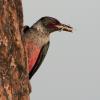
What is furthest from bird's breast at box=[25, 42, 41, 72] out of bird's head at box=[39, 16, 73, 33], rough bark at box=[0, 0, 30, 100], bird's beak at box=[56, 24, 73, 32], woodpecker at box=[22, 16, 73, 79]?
rough bark at box=[0, 0, 30, 100]

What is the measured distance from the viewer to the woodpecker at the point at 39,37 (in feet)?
21.9

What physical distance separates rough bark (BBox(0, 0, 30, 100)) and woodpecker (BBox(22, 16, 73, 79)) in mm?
1231

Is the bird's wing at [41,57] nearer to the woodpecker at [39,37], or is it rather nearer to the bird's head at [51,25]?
the woodpecker at [39,37]

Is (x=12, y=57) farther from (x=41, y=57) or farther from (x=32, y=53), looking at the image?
(x=41, y=57)

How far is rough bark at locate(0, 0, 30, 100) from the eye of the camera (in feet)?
15.8

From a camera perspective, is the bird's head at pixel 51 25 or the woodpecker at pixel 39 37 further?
the bird's head at pixel 51 25

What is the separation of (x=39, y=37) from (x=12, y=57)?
2053 millimetres

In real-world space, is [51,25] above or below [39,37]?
above

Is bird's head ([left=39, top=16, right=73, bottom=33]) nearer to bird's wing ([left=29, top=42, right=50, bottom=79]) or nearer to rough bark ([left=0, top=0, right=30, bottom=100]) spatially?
bird's wing ([left=29, top=42, right=50, bottom=79])

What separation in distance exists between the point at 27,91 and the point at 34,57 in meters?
1.54

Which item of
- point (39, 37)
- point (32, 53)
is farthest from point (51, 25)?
point (32, 53)

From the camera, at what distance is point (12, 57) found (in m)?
5.03

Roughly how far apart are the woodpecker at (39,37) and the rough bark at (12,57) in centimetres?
123

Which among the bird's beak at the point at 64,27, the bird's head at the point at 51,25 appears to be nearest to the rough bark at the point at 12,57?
the bird's beak at the point at 64,27
